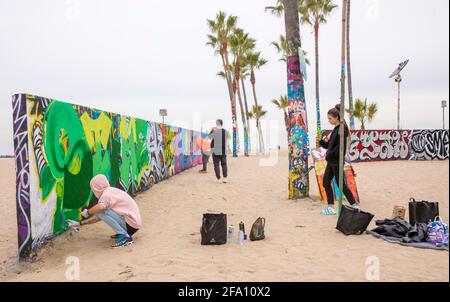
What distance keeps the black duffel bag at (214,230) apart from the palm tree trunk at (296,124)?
3.85m

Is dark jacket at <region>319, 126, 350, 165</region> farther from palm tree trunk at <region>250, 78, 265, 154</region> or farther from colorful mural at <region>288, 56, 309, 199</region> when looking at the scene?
palm tree trunk at <region>250, 78, 265, 154</region>

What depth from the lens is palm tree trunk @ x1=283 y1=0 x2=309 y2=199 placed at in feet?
30.0

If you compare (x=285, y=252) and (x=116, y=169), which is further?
(x=116, y=169)

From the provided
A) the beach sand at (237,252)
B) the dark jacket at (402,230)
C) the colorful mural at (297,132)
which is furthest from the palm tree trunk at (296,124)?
the dark jacket at (402,230)

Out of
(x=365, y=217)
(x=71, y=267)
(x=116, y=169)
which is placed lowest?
(x=71, y=267)

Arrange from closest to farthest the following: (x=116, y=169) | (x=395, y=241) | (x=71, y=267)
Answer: (x=71, y=267) < (x=395, y=241) < (x=116, y=169)

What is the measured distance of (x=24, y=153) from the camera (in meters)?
5.13

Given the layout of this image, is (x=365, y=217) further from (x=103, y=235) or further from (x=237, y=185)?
(x=237, y=185)

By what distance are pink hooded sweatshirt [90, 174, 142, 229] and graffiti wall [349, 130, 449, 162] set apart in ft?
57.8

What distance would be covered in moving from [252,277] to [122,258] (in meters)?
1.91

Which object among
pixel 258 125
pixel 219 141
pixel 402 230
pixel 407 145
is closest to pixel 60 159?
pixel 402 230

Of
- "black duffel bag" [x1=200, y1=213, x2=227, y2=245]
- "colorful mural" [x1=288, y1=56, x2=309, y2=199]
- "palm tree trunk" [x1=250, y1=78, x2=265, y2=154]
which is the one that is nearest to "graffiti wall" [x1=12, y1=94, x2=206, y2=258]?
"black duffel bag" [x1=200, y1=213, x2=227, y2=245]

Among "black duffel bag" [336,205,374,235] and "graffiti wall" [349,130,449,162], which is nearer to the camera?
"black duffel bag" [336,205,374,235]

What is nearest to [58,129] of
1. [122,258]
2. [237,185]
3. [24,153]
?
[24,153]
